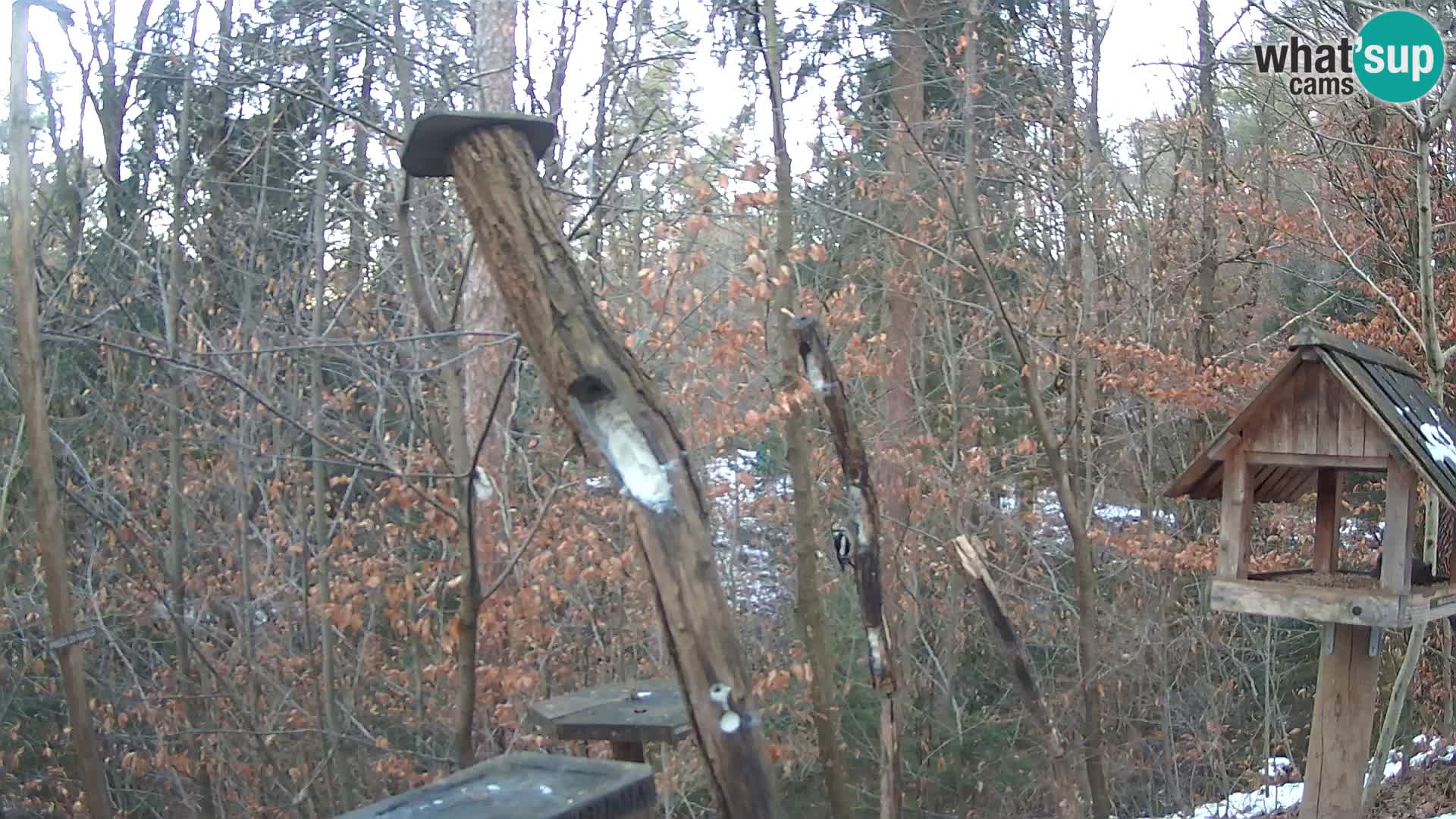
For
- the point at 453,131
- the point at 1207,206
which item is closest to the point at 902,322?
the point at 1207,206

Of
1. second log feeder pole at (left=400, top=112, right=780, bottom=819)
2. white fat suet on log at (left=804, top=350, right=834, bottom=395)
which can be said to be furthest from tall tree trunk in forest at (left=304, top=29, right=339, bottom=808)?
second log feeder pole at (left=400, top=112, right=780, bottom=819)

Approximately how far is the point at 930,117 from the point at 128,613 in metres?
7.65

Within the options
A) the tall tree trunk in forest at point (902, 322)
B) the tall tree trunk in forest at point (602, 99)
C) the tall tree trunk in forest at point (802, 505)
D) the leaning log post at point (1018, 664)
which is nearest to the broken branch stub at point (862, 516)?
the leaning log post at point (1018, 664)

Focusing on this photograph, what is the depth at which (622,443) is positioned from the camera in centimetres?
274

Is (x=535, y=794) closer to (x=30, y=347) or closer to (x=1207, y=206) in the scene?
(x=30, y=347)

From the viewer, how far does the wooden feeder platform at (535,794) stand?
96.8 inches

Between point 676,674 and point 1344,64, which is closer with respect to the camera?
point 676,674

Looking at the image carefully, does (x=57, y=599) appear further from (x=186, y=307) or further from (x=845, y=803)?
(x=845, y=803)

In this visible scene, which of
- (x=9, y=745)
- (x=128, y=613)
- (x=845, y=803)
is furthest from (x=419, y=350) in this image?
(x=9, y=745)

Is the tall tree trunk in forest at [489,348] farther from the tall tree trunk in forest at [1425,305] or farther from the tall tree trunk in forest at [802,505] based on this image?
the tall tree trunk in forest at [1425,305]

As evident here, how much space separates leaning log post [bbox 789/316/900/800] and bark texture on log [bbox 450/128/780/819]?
4.84 ft

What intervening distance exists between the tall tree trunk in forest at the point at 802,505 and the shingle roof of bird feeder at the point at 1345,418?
3.70m

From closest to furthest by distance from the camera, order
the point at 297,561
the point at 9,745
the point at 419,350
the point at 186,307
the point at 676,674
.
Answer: the point at 676,674 → the point at 419,350 → the point at 186,307 → the point at 297,561 → the point at 9,745

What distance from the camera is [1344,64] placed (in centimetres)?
708
